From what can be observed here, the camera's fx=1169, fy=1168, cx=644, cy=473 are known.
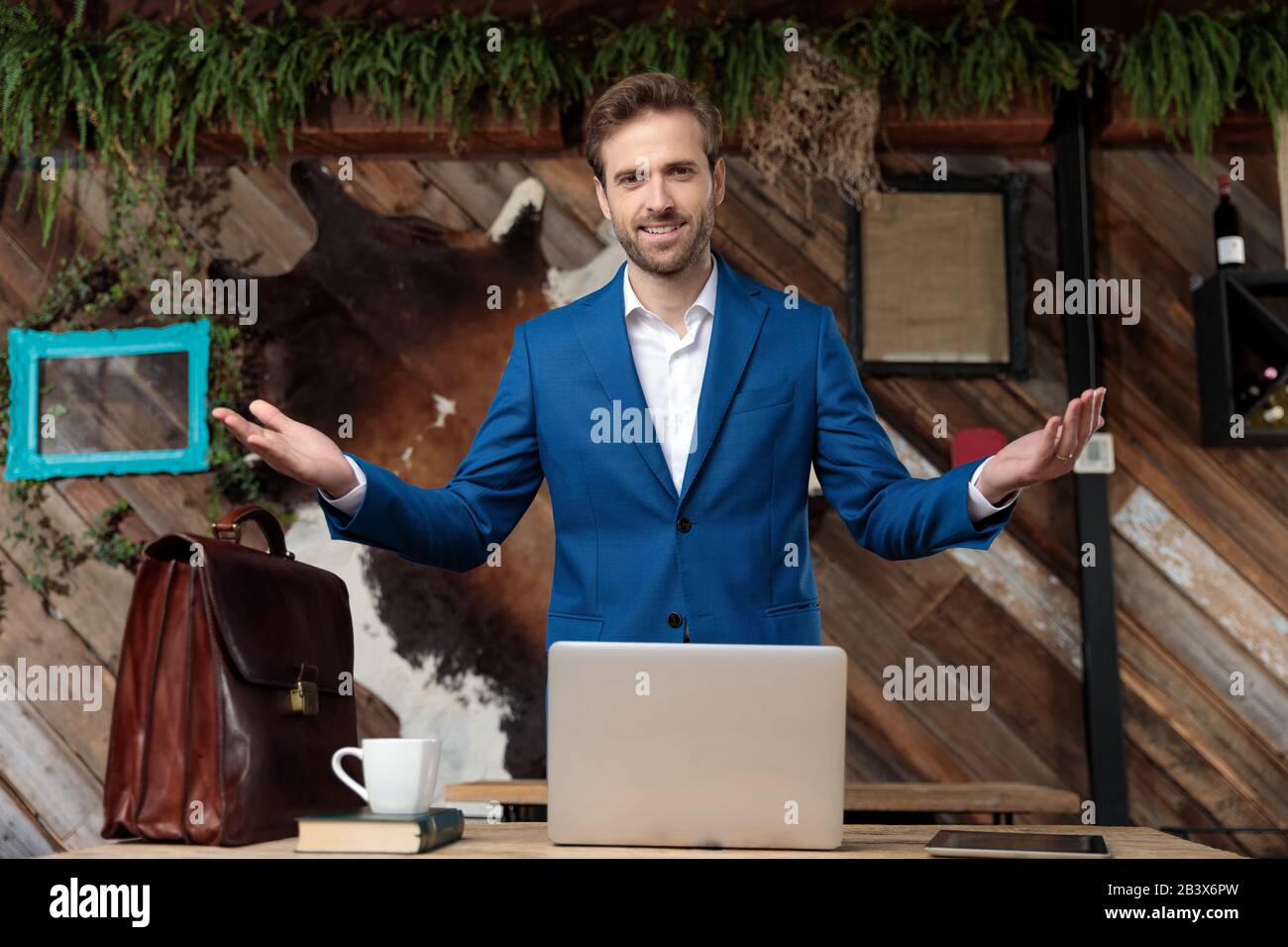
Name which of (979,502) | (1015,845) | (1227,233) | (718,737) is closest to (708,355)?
(979,502)

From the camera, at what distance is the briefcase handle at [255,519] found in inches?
56.6

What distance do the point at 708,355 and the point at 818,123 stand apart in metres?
1.92

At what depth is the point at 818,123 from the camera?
3.62 metres

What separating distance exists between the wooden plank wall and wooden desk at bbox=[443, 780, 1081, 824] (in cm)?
58

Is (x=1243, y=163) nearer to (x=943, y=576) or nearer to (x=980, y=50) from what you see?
(x=980, y=50)

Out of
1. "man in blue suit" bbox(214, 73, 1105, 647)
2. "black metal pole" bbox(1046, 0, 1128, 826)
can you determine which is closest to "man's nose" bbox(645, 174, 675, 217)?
"man in blue suit" bbox(214, 73, 1105, 647)

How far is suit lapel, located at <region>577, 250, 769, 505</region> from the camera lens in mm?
1908

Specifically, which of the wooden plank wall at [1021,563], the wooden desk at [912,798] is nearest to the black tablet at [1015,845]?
the wooden desk at [912,798]

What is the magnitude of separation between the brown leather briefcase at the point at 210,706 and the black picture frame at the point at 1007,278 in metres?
2.60

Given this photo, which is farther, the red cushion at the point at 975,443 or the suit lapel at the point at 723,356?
the red cushion at the point at 975,443

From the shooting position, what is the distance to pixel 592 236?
12.4ft

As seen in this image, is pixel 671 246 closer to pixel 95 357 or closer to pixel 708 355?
pixel 708 355

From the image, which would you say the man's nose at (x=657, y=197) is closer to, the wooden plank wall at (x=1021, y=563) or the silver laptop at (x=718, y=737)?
the silver laptop at (x=718, y=737)
